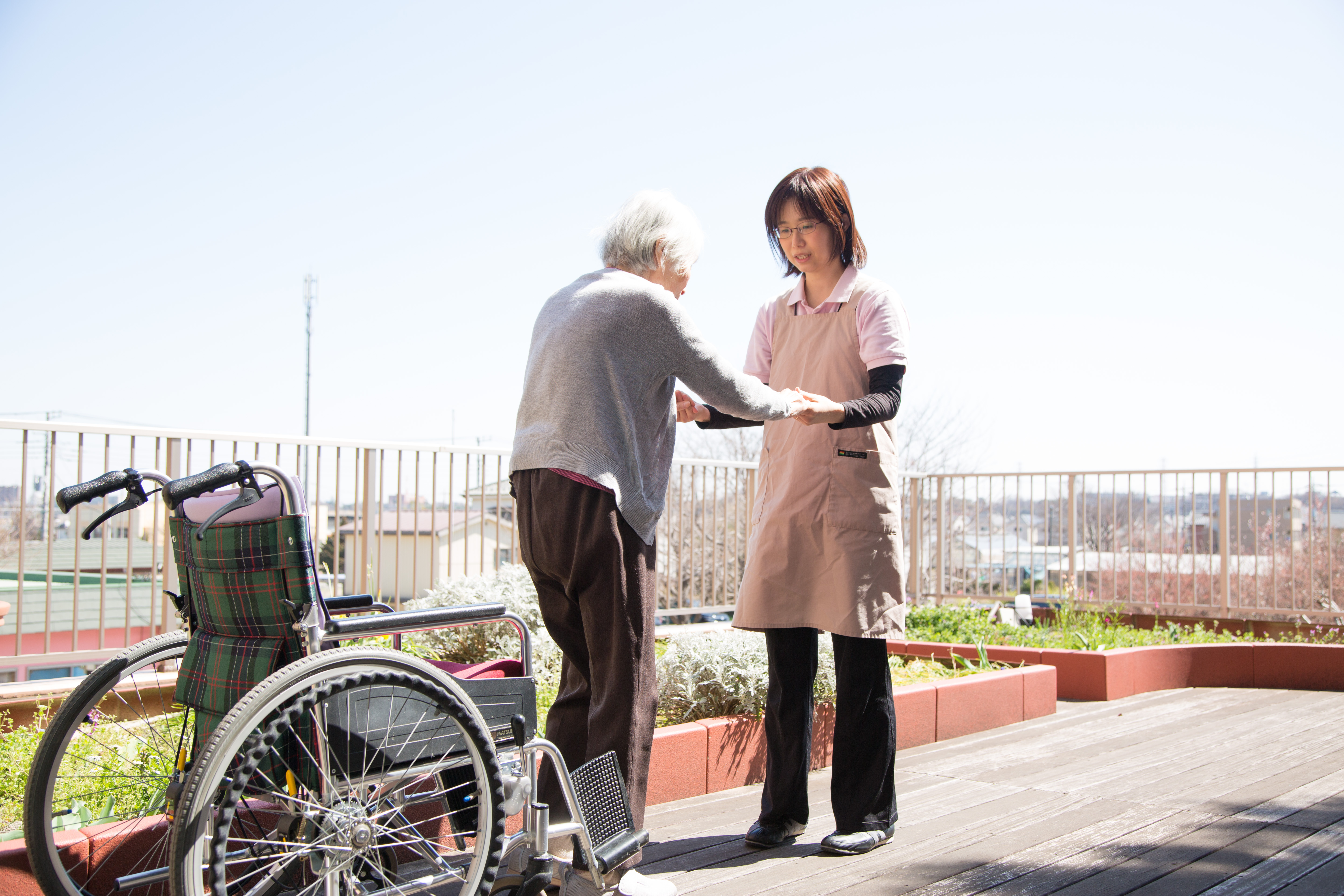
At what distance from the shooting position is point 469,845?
2557 mm

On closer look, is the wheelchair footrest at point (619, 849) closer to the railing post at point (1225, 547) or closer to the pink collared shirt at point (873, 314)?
the pink collared shirt at point (873, 314)

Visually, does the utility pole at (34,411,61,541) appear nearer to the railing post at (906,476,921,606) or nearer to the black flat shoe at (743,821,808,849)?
the black flat shoe at (743,821,808,849)

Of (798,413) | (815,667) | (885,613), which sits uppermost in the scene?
(798,413)

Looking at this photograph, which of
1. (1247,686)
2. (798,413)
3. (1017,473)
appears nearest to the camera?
(798,413)

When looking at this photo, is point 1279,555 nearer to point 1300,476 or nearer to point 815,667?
point 1300,476

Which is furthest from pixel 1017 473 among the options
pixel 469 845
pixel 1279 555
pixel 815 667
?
pixel 469 845

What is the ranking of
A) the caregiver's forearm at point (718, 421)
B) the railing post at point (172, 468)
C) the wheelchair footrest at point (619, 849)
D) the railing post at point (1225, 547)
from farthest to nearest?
the railing post at point (1225, 547), the railing post at point (172, 468), the caregiver's forearm at point (718, 421), the wheelchair footrest at point (619, 849)

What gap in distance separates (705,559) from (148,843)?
409 cm

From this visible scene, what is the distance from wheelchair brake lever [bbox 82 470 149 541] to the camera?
172 cm

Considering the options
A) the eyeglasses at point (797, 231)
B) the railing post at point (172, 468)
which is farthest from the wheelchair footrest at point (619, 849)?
the railing post at point (172, 468)

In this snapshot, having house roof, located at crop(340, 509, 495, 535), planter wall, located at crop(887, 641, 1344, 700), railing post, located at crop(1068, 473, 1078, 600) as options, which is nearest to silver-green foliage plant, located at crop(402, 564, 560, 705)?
house roof, located at crop(340, 509, 495, 535)

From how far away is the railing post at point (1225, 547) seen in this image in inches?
250

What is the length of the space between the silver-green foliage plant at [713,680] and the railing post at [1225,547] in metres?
4.10

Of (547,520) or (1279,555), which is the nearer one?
(547,520)
